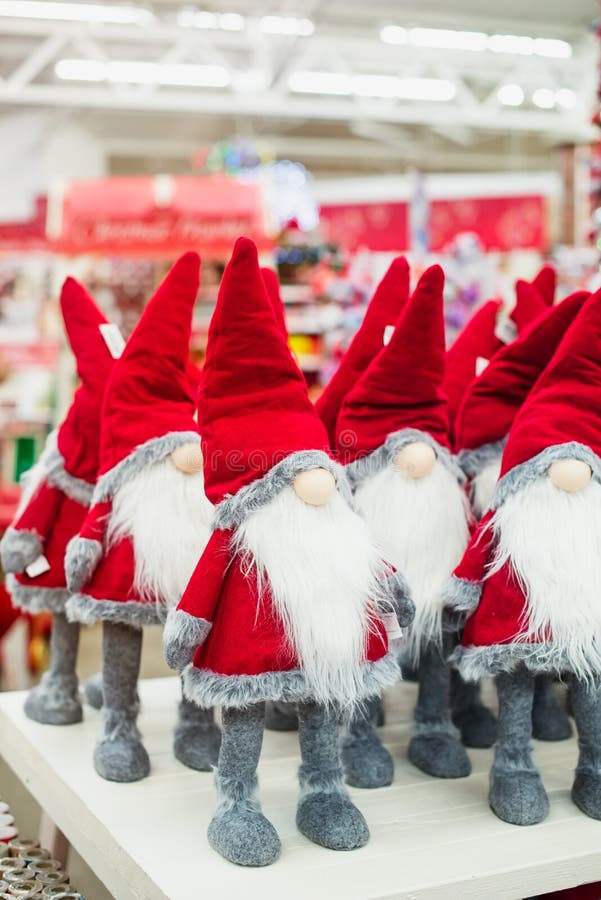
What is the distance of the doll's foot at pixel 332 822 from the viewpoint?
149cm

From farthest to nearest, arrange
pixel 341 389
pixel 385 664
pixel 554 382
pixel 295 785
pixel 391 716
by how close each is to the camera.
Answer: pixel 391 716
pixel 341 389
pixel 295 785
pixel 554 382
pixel 385 664

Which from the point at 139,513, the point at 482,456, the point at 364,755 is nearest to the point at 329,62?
the point at 482,456

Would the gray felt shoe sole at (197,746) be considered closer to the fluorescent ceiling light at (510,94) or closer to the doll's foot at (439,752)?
the doll's foot at (439,752)

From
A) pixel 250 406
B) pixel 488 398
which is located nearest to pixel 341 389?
pixel 488 398

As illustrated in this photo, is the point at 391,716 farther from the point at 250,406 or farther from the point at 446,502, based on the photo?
the point at 250,406

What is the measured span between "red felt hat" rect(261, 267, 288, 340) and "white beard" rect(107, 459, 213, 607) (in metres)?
0.31

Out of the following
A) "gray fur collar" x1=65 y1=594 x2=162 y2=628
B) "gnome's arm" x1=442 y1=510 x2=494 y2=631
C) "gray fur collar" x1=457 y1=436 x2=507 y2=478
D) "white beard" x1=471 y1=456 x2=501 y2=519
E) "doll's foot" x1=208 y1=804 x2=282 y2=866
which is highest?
"gray fur collar" x1=457 y1=436 x2=507 y2=478

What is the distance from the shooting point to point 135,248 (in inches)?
225

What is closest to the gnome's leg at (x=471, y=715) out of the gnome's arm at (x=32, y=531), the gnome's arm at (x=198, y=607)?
the gnome's arm at (x=198, y=607)

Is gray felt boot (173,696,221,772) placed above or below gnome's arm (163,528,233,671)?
below

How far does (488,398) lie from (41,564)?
91 centimetres

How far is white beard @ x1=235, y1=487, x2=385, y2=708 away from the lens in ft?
4.76

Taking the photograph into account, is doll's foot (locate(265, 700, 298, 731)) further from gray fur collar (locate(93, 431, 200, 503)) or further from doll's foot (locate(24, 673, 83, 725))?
gray fur collar (locate(93, 431, 200, 503))

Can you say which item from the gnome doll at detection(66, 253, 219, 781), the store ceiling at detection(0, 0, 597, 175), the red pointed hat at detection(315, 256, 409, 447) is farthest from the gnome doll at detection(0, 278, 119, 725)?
the store ceiling at detection(0, 0, 597, 175)
